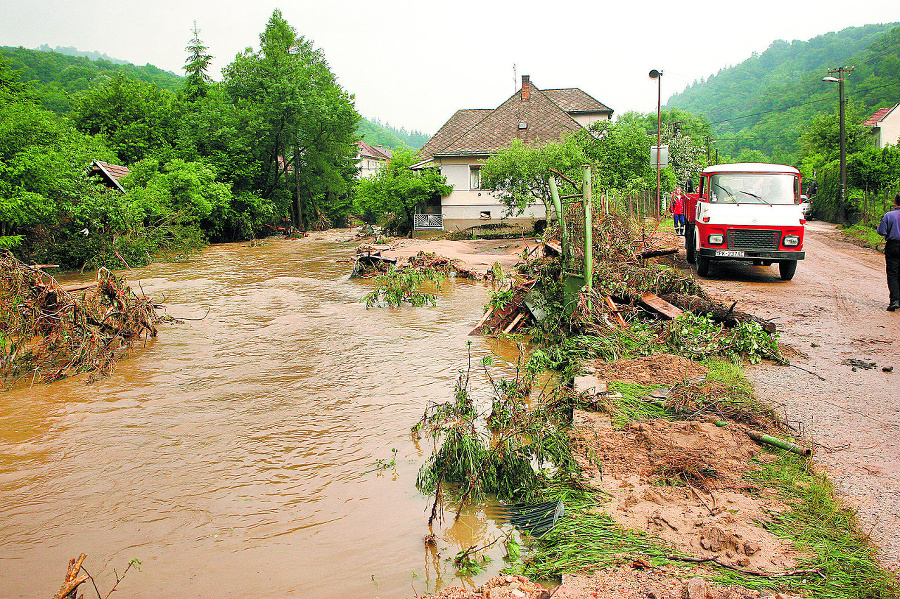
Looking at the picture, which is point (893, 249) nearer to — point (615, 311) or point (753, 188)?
point (753, 188)

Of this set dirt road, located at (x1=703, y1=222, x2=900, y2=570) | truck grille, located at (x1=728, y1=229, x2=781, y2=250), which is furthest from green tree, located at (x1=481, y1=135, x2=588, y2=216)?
truck grille, located at (x1=728, y1=229, x2=781, y2=250)

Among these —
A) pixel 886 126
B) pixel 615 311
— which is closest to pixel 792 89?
pixel 886 126

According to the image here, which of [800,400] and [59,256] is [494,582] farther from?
[59,256]

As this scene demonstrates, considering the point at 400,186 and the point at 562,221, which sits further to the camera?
the point at 400,186

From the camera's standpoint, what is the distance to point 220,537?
502 cm

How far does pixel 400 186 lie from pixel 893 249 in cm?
2515

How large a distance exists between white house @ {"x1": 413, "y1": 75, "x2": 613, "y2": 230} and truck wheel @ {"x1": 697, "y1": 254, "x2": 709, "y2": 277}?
744 inches

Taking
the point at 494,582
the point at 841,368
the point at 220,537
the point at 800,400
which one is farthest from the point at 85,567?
the point at 841,368

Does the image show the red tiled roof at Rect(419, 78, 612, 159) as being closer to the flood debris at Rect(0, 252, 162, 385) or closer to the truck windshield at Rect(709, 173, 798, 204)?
the truck windshield at Rect(709, 173, 798, 204)

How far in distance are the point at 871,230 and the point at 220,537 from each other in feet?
86.5

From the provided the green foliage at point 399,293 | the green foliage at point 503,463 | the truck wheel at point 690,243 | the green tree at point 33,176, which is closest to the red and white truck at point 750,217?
the truck wheel at point 690,243

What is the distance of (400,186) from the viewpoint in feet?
106

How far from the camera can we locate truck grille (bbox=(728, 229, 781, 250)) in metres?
12.9

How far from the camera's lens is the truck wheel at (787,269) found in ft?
43.8
